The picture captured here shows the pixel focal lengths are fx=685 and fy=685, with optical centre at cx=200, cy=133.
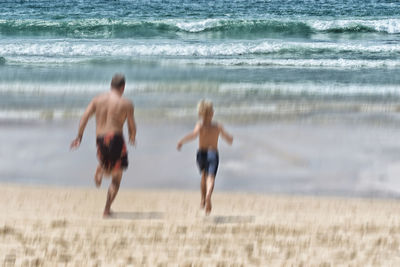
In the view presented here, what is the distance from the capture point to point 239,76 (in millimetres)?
13766

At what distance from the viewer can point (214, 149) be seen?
18.9 feet

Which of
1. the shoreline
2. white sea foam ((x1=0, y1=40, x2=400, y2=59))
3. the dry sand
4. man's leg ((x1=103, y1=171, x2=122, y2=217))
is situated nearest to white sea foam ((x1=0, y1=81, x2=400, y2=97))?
the shoreline

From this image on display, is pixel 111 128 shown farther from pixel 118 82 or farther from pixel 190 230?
pixel 190 230

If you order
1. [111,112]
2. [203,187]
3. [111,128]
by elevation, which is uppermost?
[111,112]

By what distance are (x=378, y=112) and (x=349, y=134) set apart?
1.69 metres

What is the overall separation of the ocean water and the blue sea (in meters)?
0.04

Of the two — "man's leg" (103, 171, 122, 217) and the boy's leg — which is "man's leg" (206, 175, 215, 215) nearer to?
the boy's leg

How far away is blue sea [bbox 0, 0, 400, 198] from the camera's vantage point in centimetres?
746

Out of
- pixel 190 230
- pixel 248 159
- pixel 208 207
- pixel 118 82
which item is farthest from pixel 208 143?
pixel 248 159

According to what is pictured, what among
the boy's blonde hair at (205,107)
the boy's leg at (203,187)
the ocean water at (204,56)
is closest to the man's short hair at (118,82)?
the boy's blonde hair at (205,107)

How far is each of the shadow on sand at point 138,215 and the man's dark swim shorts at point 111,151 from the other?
19.1 inches

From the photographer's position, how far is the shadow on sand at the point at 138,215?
5783mm

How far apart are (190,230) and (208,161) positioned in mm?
699

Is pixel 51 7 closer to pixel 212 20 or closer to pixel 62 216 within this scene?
pixel 212 20
